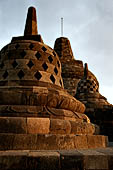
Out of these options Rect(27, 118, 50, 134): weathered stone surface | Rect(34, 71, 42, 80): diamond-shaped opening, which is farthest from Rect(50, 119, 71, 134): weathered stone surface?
Rect(34, 71, 42, 80): diamond-shaped opening

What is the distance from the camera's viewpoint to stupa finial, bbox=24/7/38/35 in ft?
22.4

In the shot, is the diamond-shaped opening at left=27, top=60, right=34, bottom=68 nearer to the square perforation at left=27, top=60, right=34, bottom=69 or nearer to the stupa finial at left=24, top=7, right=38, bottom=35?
the square perforation at left=27, top=60, right=34, bottom=69

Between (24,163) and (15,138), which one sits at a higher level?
(15,138)

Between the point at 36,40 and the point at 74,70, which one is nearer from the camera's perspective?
the point at 36,40

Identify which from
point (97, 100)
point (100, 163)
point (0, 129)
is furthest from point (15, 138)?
point (97, 100)

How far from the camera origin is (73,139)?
11.9 feet

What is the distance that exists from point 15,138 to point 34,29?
5.19 metres

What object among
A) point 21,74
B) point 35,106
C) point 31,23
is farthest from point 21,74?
point 31,23

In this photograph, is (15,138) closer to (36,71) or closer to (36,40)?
(36,71)

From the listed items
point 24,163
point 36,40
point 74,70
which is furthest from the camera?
point 74,70

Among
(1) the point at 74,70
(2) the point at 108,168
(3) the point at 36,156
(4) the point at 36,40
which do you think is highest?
(1) the point at 74,70

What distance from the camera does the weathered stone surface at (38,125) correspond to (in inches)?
138

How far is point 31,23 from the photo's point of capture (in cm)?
705

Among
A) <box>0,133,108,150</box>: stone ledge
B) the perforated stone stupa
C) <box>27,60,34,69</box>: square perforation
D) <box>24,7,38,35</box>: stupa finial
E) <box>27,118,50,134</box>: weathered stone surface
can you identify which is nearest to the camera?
<box>0,133,108,150</box>: stone ledge
